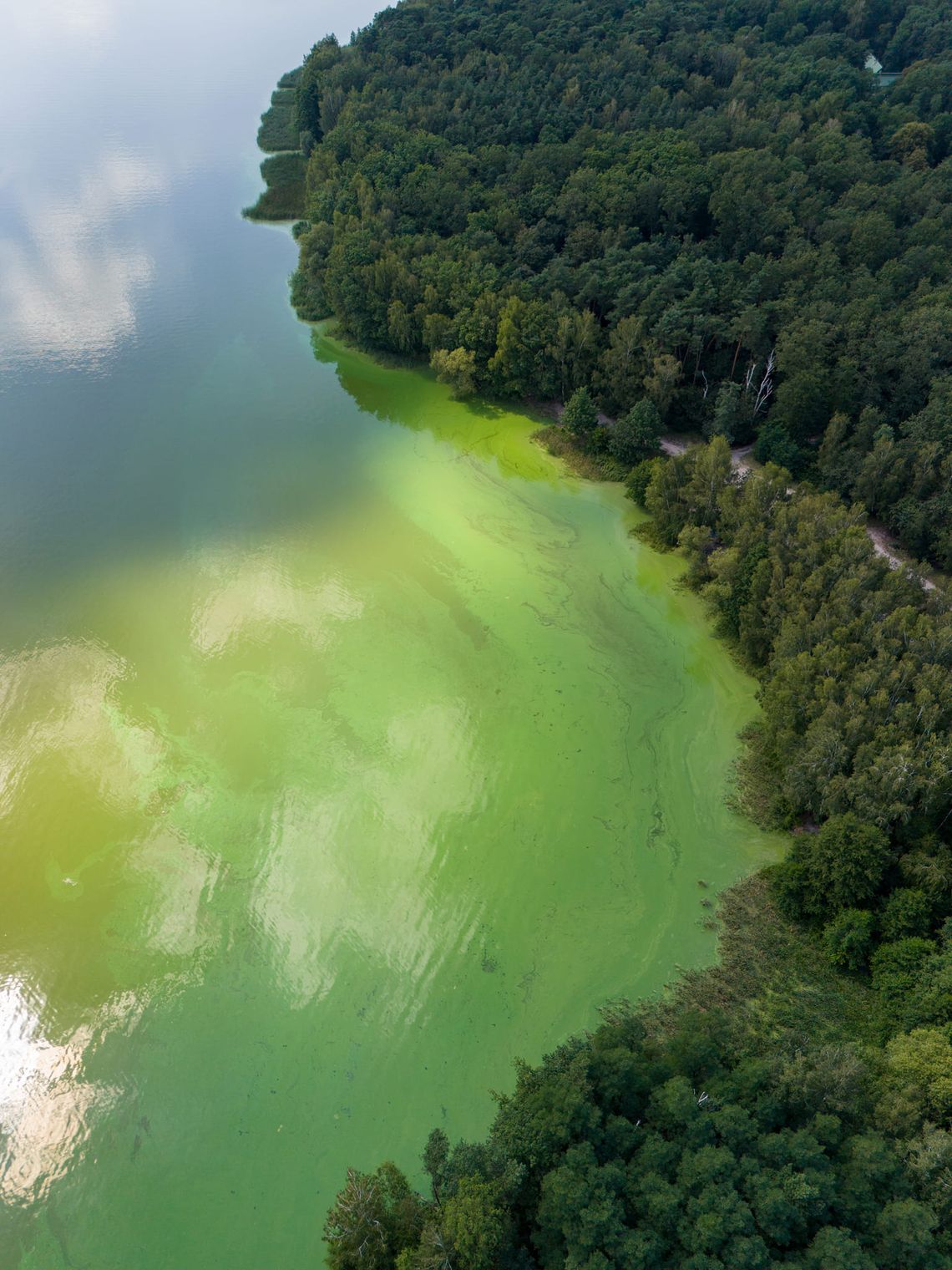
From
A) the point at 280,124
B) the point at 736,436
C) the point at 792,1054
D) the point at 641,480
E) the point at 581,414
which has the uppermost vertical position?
the point at 280,124

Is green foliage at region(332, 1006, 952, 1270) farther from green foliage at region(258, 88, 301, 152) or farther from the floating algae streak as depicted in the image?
green foliage at region(258, 88, 301, 152)

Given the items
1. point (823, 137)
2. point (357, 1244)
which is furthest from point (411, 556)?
point (823, 137)

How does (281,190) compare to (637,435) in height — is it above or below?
above

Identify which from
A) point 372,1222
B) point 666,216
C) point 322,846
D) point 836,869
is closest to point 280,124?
point 666,216

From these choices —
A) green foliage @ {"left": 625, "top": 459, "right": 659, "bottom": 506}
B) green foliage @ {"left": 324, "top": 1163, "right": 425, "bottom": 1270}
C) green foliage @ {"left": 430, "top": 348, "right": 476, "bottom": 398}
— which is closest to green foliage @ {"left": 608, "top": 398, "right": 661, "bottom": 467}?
green foliage @ {"left": 625, "top": 459, "right": 659, "bottom": 506}

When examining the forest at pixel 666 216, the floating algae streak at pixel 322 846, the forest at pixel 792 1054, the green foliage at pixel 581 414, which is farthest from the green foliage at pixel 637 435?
the forest at pixel 792 1054

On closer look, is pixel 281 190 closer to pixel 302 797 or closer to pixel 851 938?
pixel 302 797
